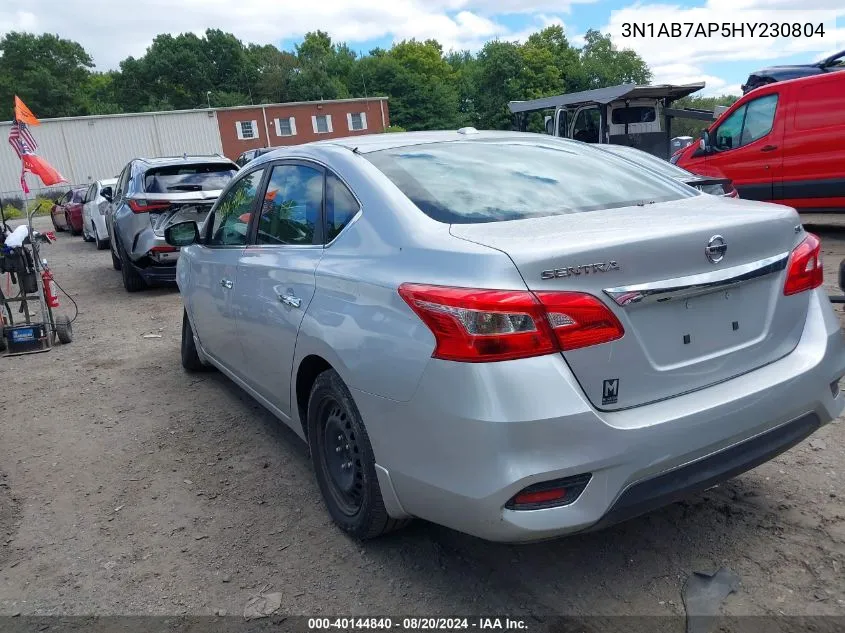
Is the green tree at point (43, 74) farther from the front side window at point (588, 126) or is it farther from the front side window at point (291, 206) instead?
the front side window at point (291, 206)

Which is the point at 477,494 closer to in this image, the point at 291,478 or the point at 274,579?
the point at 274,579

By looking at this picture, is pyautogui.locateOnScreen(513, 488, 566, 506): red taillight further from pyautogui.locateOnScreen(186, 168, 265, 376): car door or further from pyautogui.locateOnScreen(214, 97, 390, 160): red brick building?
pyautogui.locateOnScreen(214, 97, 390, 160): red brick building

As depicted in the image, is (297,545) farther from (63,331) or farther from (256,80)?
(256,80)

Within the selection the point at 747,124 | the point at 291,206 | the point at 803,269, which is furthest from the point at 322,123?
the point at 803,269

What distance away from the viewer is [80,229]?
734 inches

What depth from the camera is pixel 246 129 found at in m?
50.9

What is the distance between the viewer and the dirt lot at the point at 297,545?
258cm

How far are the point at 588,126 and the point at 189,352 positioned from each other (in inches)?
481

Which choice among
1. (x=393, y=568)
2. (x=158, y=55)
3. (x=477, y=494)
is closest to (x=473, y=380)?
(x=477, y=494)

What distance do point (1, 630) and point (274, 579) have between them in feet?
3.36

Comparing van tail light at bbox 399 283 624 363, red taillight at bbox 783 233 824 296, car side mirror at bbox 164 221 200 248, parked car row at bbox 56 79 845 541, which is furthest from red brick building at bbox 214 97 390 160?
van tail light at bbox 399 283 624 363

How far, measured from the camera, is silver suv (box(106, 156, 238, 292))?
885 cm

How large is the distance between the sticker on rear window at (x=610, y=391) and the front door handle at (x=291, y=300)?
1.42m

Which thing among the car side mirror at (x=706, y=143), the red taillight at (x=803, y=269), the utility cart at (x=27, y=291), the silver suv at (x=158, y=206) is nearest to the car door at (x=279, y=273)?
the red taillight at (x=803, y=269)
